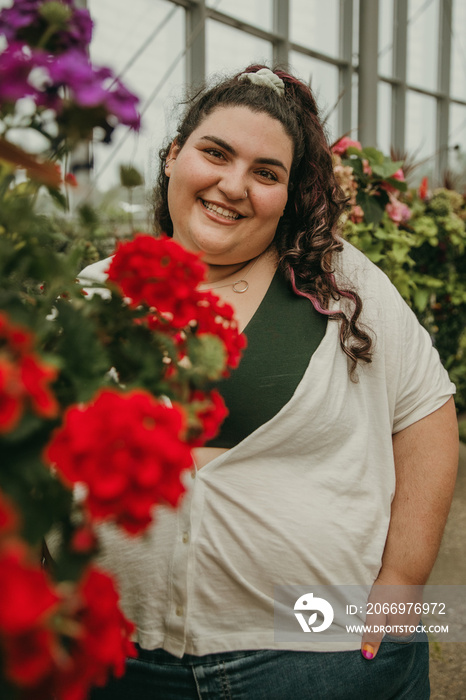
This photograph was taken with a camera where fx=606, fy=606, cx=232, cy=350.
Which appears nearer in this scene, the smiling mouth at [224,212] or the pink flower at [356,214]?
the smiling mouth at [224,212]

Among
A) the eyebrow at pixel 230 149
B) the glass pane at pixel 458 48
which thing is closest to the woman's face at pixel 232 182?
the eyebrow at pixel 230 149

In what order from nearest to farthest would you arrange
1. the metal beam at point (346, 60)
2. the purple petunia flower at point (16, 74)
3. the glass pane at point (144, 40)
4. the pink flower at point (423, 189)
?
the purple petunia flower at point (16, 74)
the pink flower at point (423, 189)
the glass pane at point (144, 40)
the metal beam at point (346, 60)

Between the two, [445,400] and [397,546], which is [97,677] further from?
[445,400]

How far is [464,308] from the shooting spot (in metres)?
3.44

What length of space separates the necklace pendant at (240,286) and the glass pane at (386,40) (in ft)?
24.1

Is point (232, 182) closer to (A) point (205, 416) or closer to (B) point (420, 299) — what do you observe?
(A) point (205, 416)

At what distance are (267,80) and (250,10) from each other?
16.9 ft

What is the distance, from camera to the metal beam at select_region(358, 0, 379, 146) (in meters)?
6.07

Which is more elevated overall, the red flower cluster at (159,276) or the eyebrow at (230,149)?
the red flower cluster at (159,276)

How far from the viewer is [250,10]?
569 centimetres

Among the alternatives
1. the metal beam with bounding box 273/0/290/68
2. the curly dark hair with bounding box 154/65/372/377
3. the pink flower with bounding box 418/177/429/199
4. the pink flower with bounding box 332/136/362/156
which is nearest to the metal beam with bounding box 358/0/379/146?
the metal beam with bounding box 273/0/290/68

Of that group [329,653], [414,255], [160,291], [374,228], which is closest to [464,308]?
[414,255]

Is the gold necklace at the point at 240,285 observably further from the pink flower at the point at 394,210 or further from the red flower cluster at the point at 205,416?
the pink flower at the point at 394,210

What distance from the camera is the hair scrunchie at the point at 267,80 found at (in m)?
1.24
